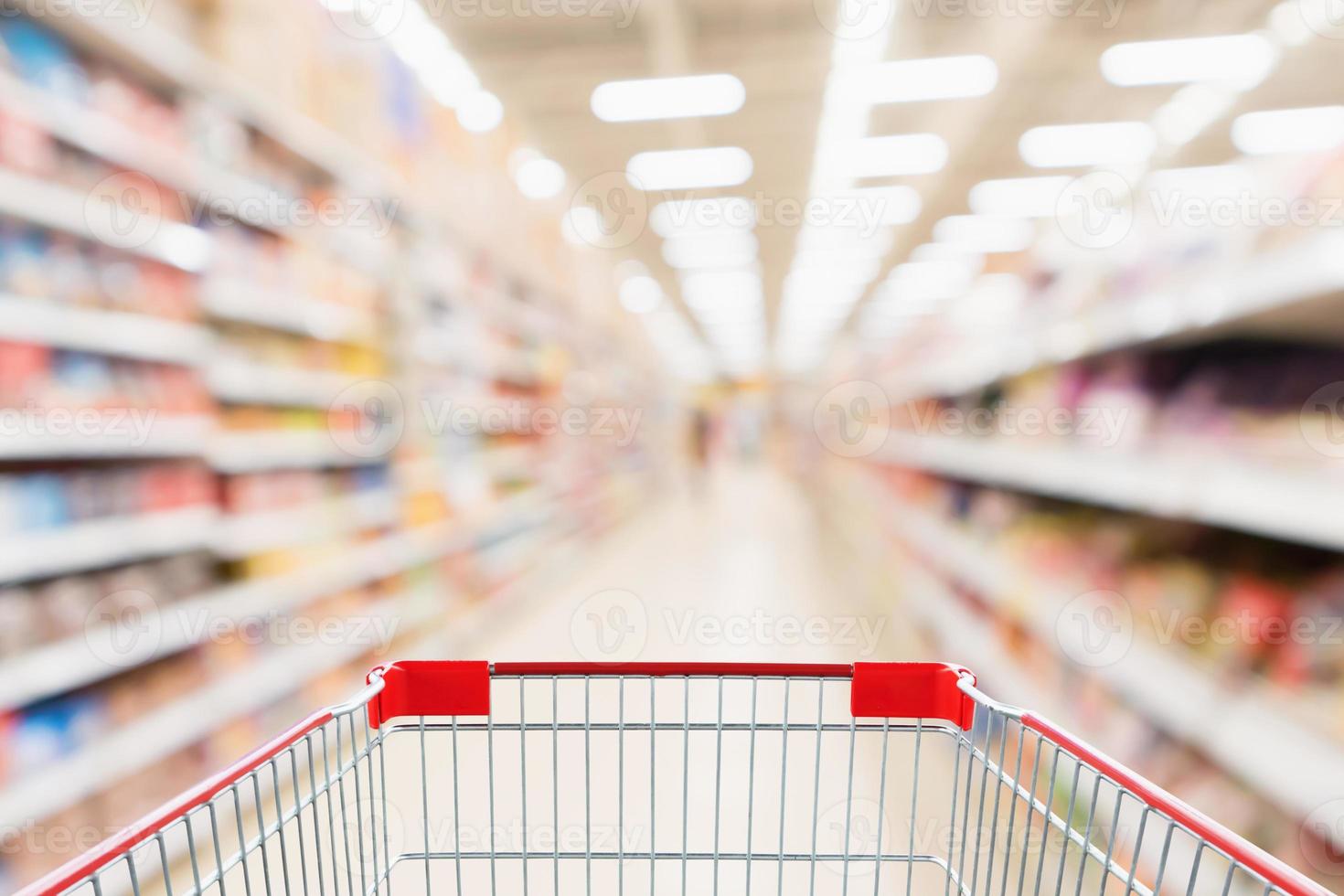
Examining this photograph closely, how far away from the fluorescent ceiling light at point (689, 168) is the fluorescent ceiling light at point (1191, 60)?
232cm

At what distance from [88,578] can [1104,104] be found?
18.5ft

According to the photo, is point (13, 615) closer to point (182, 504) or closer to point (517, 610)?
point (182, 504)

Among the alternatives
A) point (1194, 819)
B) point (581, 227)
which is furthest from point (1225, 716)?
point (581, 227)

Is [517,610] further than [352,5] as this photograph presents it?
Yes

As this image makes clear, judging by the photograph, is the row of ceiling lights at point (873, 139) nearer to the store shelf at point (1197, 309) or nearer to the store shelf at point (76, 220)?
the store shelf at point (1197, 309)

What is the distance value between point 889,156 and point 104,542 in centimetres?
508

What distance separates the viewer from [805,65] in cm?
380

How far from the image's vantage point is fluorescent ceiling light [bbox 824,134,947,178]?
4750mm

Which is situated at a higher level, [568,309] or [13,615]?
[568,309]

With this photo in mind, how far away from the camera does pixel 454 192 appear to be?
4121 mm

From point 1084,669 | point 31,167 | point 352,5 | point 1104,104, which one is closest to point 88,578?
point 31,167

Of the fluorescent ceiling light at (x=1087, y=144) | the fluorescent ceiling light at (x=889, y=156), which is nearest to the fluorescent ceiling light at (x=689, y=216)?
the fluorescent ceiling light at (x=889, y=156)

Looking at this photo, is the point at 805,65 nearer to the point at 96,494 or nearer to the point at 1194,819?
the point at 96,494

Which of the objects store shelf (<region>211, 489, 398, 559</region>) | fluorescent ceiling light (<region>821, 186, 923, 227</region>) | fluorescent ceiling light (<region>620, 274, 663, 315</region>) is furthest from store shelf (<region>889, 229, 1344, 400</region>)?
fluorescent ceiling light (<region>620, 274, 663, 315</region>)
